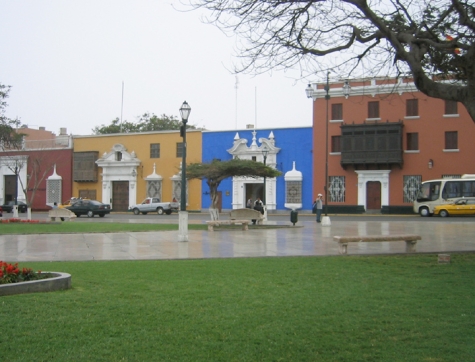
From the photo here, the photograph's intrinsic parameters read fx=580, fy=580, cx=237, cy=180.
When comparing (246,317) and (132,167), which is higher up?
(132,167)

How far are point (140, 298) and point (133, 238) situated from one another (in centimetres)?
1208

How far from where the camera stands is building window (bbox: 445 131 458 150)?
4334cm

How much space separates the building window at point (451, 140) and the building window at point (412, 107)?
9.23 feet

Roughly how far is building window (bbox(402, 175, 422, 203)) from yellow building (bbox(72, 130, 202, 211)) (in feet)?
59.1

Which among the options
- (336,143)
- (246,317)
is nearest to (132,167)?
(336,143)

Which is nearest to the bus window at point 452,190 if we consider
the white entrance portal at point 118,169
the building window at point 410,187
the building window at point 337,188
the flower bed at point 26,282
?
the building window at point 410,187

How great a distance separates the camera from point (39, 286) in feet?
25.8

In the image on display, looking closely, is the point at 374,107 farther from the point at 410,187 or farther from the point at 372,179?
the point at 410,187

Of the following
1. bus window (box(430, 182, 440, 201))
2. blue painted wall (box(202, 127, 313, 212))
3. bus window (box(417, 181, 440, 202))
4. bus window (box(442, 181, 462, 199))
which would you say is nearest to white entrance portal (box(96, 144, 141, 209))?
blue painted wall (box(202, 127, 313, 212))

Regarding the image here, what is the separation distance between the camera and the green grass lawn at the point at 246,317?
5477 millimetres

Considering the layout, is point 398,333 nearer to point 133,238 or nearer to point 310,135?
point 133,238

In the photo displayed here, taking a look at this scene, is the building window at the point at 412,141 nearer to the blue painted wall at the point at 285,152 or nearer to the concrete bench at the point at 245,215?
the blue painted wall at the point at 285,152

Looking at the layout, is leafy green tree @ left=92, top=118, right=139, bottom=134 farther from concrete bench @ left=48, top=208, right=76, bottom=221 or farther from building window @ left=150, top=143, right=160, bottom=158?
concrete bench @ left=48, top=208, right=76, bottom=221

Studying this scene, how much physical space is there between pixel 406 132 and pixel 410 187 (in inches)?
167
